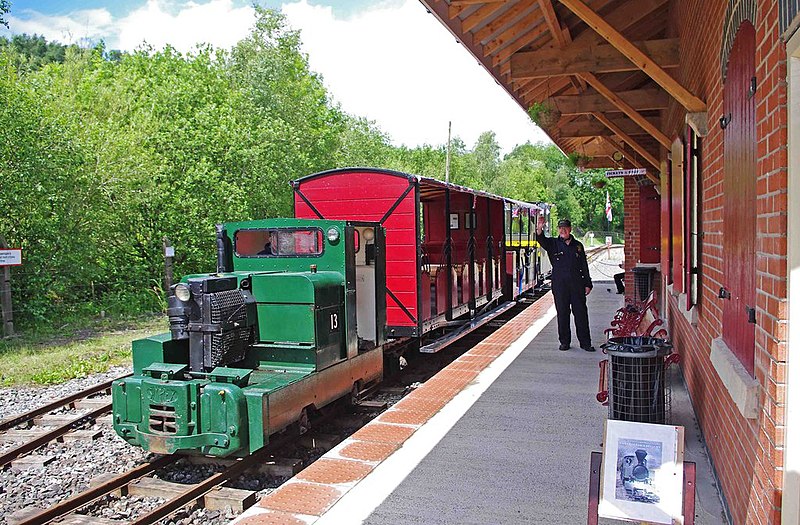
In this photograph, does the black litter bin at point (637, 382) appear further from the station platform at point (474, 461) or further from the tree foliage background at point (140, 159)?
the tree foliage background at point (140, 159)

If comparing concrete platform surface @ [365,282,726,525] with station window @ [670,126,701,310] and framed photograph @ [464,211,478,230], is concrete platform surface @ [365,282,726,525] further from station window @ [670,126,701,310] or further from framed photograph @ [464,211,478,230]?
framed photograph @ [464,211,478,230]

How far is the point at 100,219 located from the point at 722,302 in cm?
1423

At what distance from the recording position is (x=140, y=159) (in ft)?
54.4

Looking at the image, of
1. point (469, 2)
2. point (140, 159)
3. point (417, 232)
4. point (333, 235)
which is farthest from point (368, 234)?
point (140, 159)

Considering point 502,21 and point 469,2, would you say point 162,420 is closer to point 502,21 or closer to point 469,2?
point 469,2

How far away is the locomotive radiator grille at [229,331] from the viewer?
5773mm

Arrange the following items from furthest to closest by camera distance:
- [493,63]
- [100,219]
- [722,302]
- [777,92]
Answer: [100,219] → [493,63] → [722,302] → [777,92]

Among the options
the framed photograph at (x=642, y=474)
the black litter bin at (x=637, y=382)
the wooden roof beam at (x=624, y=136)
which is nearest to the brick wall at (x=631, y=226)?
the wooden roof beam at (x=624, y=136)

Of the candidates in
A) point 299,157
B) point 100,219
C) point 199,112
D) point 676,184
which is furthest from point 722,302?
point 299,157

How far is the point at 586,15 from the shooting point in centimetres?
521

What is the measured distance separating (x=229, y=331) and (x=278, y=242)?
142cm

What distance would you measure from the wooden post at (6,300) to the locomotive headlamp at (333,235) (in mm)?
8270

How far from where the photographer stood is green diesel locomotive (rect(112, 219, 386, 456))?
17.4 feet

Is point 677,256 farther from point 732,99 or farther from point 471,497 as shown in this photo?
point 471,497
